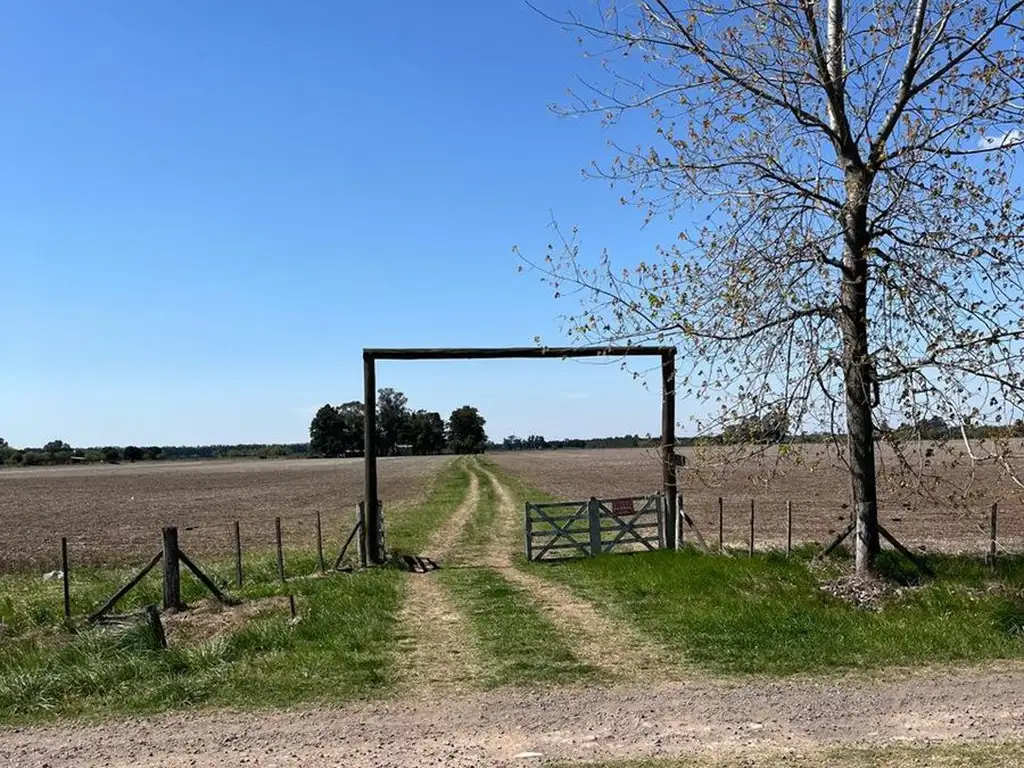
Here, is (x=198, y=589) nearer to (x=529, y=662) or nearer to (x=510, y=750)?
(x=529, y=662)

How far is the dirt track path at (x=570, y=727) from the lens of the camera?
20.9 ft

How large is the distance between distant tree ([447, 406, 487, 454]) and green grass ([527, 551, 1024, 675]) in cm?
16982

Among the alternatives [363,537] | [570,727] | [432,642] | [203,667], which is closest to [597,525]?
[363,537]

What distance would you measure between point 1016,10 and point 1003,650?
7557 millimetres

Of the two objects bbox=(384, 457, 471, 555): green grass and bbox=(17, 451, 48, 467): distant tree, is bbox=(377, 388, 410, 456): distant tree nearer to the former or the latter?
bbox=(17, 451, 48, 467): distant tree

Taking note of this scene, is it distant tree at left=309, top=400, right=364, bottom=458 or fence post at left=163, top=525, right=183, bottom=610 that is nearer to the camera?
fence post at left=163, top=525, right=183, bottom=610

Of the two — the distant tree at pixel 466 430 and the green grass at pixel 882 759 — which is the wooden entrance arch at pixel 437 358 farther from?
the distant tree at pixel 466 430

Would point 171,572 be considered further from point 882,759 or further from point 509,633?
point 882,759

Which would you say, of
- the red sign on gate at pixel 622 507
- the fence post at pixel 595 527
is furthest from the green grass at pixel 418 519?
A: the red sign on gate at pixel 622 507

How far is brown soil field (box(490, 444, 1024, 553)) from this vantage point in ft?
36.2

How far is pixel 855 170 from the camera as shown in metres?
11.8

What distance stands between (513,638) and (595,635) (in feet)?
A: 3.19

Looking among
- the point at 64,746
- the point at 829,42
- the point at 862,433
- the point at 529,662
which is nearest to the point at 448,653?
the point at 529,662

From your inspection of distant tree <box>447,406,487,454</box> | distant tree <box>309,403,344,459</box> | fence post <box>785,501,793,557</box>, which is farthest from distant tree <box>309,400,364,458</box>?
fence post <box>785,501,793,557</box>
